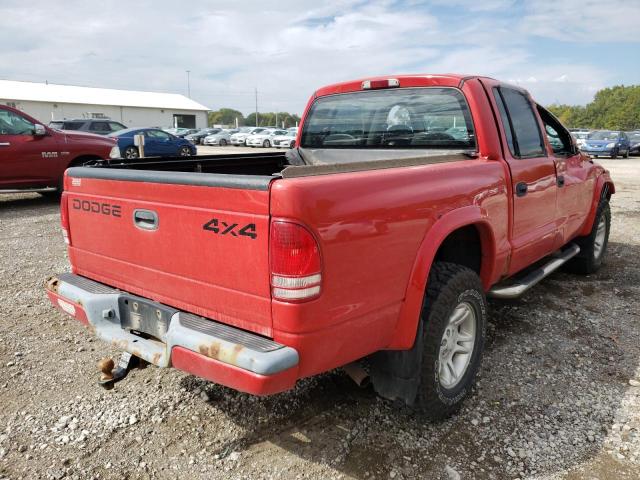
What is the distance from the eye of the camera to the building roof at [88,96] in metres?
46.4

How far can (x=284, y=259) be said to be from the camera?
6.55 feet

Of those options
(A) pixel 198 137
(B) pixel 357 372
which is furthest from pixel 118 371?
(A) pixel 198 137

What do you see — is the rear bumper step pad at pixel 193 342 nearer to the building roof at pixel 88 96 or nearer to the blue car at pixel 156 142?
the blue car at pixel 156 142

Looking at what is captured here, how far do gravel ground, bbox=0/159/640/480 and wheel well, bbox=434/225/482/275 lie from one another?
2.65 ft

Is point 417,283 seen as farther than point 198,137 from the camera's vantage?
No

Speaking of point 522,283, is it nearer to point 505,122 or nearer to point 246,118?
point 505,122

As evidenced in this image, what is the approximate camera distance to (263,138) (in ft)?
110

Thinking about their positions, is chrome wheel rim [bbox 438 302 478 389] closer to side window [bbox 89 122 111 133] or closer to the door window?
the door window

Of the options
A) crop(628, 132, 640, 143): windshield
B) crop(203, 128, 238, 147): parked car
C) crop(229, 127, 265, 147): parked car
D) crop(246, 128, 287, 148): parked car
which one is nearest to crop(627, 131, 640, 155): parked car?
crop(628, 132, 640, 143): windshield

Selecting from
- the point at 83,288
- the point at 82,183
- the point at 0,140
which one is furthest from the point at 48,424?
the point at 0,140

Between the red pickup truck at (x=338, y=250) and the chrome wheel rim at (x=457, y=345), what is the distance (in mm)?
11

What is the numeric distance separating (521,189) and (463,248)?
69cm

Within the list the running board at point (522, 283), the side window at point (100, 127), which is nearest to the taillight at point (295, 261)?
the running board at point (522, 283)

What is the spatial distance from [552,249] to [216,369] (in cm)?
335
